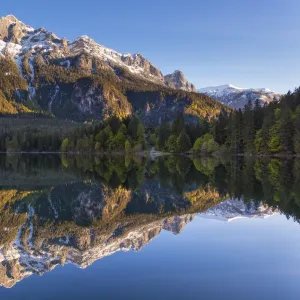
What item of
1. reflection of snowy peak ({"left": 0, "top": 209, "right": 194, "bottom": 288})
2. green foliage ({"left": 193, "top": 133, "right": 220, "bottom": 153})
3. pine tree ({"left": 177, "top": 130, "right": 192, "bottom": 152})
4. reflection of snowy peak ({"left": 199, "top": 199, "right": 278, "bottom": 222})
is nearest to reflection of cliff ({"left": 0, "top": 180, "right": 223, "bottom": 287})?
reflection of snowy peak ({"left": 0, "top": 209, "right": 194, "bottom": 288})

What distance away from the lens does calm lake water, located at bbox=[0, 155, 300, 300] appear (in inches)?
540

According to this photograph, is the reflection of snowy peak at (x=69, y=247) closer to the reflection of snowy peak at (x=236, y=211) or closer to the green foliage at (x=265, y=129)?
the reflection of snowy peak at (x=236, y=211)

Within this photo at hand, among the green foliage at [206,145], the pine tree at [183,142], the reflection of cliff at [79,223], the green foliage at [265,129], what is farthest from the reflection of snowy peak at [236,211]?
the pine tree at [183,142]

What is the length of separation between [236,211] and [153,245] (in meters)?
10.0

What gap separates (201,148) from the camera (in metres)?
137

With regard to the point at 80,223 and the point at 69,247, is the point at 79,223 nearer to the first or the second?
the point at 80,223

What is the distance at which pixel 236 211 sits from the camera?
27781mm

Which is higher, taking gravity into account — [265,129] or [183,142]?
[265,129]

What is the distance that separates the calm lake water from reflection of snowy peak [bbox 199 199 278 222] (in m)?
0.07

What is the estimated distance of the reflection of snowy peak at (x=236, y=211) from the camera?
26.7 meters

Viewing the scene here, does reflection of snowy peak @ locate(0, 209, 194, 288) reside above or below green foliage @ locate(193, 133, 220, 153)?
below

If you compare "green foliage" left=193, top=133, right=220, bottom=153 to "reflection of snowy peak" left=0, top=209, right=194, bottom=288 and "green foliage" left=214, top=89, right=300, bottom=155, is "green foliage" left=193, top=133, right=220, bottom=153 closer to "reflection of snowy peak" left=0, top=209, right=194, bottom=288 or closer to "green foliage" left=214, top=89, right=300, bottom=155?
"green foliage" left=214, top=89, right=300, bottom=155

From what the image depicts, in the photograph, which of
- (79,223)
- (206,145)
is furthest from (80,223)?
(206,145)

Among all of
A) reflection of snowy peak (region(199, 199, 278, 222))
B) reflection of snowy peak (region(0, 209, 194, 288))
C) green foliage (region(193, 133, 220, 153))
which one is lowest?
reflection of snowy peak (region(0, 209, 194, 288))
